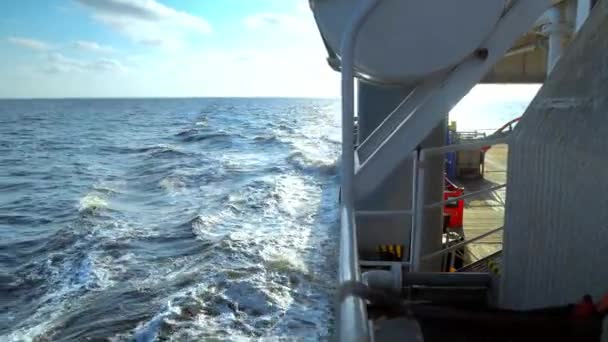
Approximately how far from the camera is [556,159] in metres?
2.01

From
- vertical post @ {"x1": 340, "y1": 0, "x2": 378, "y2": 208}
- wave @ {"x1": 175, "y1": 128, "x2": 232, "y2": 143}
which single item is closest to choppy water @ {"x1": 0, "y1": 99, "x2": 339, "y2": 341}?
vertical post @ {"x1": 340, "y1": 0, "x2": 378, "y2": 208}

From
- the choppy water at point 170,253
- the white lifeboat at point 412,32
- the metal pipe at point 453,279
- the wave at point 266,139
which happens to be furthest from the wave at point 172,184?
the white lifeboat at point 412,32

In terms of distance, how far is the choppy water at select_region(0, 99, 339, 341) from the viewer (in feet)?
22.8

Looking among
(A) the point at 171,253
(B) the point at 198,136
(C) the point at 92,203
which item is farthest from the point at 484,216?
(B) the point at 198,136

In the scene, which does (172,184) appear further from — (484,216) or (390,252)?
(390,252)

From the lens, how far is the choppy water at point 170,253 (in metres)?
6.95

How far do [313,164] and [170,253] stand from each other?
41.9 ft

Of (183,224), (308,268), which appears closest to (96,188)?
(183,224)

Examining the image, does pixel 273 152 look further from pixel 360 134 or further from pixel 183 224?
pixel 360 134

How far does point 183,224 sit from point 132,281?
3737 millimetres

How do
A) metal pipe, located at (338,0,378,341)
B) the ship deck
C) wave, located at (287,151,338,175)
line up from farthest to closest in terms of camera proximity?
wave, located at (287,151,338,175)
the ship deck
metal pipe, located at (338,0,378,341)

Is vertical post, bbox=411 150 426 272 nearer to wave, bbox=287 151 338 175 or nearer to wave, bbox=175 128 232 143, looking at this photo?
wave, bbox=287 151 338 175

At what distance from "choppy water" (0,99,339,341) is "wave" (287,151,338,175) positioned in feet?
0.46

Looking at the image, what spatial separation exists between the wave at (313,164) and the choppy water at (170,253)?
0.14m
